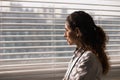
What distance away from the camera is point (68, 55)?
81.5 inches

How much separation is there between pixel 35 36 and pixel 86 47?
20.4 inches

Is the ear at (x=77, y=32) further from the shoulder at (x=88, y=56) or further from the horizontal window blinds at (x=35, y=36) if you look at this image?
the horizontal window blinds at (x=35, y=36)

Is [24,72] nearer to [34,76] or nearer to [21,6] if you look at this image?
[34,76]

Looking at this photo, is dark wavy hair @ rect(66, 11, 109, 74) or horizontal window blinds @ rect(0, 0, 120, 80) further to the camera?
horizontal window blinds @ rect(0, 0, 120, 80)

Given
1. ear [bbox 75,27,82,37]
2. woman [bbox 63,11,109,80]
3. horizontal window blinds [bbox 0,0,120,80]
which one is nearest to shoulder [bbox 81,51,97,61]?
woman [bbox 63,11,109,80]

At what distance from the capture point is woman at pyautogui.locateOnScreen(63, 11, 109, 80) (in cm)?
148

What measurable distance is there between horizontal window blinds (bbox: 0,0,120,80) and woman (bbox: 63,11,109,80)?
0.45 meters

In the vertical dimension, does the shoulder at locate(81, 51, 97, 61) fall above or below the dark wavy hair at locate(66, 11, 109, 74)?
below

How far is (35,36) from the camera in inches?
77.2

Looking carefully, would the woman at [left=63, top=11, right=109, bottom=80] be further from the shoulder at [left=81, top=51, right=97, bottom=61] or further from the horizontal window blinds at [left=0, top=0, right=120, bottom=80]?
the horizontal window blinds at [left=0, top=0, right=120, bottom=80]

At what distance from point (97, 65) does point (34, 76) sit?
0.59 meters

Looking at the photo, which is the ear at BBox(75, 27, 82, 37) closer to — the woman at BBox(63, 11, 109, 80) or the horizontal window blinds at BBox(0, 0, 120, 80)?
the woman at BBox(63, 11, 109, 80)

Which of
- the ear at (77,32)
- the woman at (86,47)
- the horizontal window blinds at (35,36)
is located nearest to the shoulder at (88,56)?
the woman at (86,47)

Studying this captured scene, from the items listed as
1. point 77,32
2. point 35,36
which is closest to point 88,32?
point 77,32
